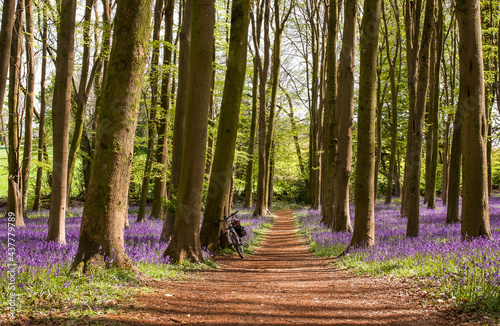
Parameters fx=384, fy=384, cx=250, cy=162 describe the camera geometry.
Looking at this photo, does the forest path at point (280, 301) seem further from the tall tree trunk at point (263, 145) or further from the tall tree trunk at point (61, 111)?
the tall tree trunk at point (263, 145)

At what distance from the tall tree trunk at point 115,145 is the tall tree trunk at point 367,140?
5.82 metres

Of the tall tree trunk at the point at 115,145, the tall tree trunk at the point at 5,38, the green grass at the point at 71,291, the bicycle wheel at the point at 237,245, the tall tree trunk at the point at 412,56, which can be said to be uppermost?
the tall tree trunk at the point at 412,56

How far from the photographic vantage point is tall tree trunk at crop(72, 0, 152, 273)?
532 cm

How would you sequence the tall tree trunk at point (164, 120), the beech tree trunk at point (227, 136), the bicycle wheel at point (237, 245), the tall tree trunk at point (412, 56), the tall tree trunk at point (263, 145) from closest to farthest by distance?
the bicycle wheel at point (237, 245), the beech tree trunk at point (227, 136), the tall tree trunk at point (412, 56), the tall tree trunk at point (164, 120), the tall tree trunk at point (263, 145)

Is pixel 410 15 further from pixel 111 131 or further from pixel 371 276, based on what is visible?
pixel 111 131

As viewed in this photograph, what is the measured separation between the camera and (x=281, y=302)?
538 centimetres

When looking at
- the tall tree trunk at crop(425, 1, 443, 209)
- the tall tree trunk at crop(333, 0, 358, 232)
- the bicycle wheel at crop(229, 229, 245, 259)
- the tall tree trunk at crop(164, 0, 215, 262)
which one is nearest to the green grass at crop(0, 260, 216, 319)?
the tall tree trunk at crop(164, 0, 215, 262)

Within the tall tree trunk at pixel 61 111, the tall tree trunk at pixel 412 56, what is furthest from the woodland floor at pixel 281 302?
the tall tree trunk at pixel 412 56

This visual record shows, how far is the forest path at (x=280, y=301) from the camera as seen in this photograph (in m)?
4.35

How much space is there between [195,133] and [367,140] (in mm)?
4203

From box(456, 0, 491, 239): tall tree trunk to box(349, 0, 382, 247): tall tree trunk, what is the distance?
190 centimetres

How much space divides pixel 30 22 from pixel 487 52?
67.5ft

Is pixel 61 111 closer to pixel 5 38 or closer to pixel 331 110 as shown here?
pixel 5 38

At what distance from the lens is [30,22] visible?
13570mm
